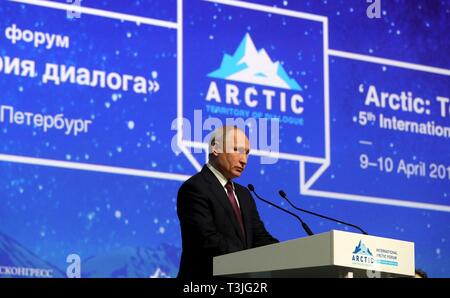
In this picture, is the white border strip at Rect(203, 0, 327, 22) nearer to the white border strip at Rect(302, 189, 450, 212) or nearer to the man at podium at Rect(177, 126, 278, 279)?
the white border strip at Rect(302, 189, 450, 212)

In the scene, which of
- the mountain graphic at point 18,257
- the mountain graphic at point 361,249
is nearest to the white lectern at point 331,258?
the mountain graphic at point 361,249

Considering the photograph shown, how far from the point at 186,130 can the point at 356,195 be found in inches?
51.0

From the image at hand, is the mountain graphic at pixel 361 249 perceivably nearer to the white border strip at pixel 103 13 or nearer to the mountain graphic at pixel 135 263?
the mountain graphic at pixel 135 263

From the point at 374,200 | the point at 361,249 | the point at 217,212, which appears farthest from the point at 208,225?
the point at 374,200

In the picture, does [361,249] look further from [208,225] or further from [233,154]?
[233,154]

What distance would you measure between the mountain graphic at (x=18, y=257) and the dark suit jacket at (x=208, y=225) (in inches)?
44.9

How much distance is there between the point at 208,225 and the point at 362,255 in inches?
39.3

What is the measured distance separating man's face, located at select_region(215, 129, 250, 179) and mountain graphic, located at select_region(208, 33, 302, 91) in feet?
4.58

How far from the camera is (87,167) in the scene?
5262mm

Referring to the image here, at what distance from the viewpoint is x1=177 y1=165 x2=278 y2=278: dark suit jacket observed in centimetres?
398

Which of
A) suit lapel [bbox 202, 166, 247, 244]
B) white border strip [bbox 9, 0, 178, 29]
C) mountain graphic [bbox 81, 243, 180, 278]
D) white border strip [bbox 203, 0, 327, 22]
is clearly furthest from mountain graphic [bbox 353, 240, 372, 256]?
white border strip [bbox 203, 0, 327, 22]

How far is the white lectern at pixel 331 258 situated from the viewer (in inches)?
125

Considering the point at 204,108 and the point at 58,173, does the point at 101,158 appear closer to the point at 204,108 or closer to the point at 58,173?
the point at 58,173

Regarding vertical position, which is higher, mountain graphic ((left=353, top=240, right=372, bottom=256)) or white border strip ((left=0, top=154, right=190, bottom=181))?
white border strip ((left=0, top=154, right=190, bottom=181))
